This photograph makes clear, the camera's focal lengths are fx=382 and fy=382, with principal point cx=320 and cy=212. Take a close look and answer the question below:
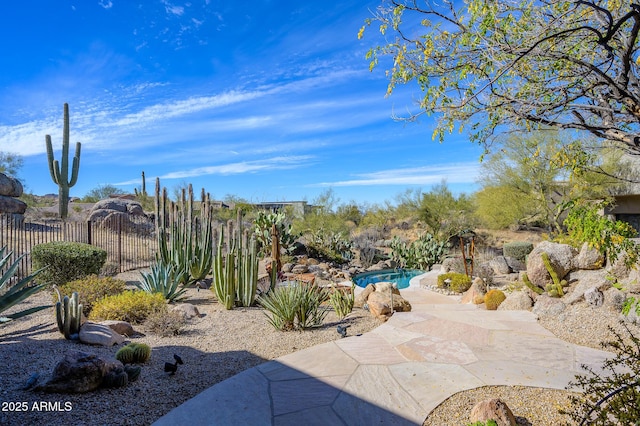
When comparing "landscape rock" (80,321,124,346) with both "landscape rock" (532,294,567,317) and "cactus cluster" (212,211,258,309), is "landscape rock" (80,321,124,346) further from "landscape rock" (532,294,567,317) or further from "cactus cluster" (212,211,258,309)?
"landscape rock" (532,294,567,317)

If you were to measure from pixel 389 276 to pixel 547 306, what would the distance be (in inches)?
308

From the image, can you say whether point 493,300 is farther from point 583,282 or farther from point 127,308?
point 127,308

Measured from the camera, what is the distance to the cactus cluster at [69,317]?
15.3ft

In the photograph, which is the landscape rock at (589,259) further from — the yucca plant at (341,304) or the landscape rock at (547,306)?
the yucca plant at (341,304)

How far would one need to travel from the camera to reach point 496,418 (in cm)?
277

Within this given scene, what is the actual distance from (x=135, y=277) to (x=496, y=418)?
10.0 meters

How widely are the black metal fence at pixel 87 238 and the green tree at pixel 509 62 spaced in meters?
8.63

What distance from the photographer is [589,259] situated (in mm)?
6863

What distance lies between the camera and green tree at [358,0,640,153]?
3.39 meters

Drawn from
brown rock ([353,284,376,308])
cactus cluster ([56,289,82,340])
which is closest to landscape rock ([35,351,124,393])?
cactus cluster ([56,289,82,340])

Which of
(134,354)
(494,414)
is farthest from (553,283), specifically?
(134,354)

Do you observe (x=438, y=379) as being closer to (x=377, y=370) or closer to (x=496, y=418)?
(x=377, y=370)

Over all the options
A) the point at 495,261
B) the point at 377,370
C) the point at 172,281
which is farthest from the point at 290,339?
the point at 495,261

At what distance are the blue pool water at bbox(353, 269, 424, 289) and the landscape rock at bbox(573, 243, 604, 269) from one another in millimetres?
6016
